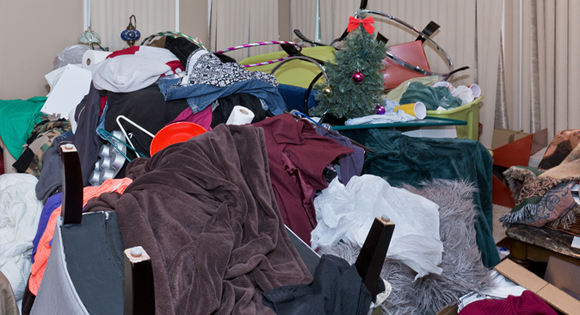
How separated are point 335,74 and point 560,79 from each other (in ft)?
6.44

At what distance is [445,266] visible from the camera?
148 centimetres

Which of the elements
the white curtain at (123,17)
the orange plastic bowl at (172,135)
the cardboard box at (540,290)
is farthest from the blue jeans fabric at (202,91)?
the white curtain at (123,17)

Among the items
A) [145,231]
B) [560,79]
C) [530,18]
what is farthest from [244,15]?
[145,231]

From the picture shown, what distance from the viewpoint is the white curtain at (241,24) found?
430cm

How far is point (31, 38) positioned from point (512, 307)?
353cm

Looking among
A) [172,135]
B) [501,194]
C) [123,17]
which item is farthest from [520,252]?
[123,17]

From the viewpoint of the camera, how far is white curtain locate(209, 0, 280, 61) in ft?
14.1

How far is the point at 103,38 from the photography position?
3555 millimetres

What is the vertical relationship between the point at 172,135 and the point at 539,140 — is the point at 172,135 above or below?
above

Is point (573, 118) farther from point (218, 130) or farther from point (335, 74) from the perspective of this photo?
point (218, 130)

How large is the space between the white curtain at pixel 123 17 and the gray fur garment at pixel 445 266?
9.81 feet

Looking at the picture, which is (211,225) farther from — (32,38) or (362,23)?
(32,38)

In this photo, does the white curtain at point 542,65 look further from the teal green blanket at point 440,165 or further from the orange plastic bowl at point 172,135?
the orange plastic bowl at point 172,135

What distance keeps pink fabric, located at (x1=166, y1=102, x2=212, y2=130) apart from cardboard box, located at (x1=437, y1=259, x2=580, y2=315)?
1.28m
